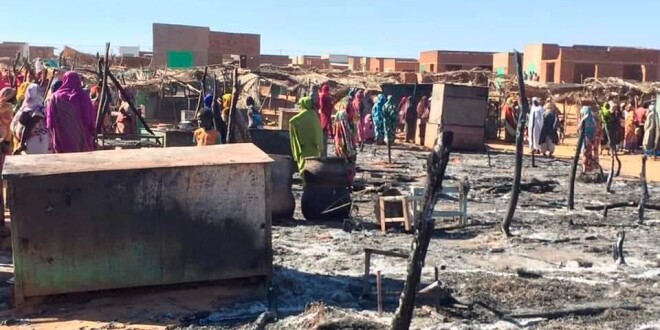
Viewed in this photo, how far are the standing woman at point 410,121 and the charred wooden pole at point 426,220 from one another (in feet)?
65.3

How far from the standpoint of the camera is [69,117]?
8.29 meters

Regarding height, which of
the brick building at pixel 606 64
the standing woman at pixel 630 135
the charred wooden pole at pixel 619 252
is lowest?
the charred wooden pole at pixel 619 252

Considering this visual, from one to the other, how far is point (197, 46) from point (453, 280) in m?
38.1

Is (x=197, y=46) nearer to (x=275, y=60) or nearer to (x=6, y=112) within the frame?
(x=275, y=60)

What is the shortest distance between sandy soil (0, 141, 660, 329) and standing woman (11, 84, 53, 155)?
72.9 inches

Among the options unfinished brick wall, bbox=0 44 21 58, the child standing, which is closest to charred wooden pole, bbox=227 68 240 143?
the child standing

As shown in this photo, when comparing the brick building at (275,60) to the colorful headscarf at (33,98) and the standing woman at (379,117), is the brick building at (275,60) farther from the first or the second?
the colorful headscarf at (33,98)

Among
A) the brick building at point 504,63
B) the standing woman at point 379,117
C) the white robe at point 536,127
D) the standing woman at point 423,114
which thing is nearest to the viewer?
the white robe at point 536,127

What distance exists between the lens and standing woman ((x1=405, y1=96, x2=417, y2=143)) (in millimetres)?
23484

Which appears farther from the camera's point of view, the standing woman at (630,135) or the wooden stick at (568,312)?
the standing woman at (630,135)

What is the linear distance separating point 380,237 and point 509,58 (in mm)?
32751

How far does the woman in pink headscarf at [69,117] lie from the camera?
827 centimetres

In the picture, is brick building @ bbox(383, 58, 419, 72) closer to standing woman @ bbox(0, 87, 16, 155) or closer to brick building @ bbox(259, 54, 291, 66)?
→ brick building @ bbox(259, 54, 291, 66)

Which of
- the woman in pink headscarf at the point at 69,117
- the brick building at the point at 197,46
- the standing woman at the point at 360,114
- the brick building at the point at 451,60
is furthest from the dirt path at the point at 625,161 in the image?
the brick building at the point at 197,46
